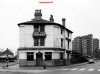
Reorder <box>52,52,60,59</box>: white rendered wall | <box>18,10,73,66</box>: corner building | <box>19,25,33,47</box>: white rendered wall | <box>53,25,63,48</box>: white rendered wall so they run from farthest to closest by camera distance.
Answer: <box>53,25,63,48</box>: white rendered wall < <box>52,52,60,59</box>: white rendered wall < <box>19,25,33,47</box>: white rendered wall < <box>18,10,73,66</box>: corner building

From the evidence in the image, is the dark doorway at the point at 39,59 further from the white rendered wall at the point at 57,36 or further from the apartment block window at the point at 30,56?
the white rendered wall at the point at 57,36

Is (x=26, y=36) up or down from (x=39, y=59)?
up

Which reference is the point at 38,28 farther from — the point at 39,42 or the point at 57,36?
the point at 57,36

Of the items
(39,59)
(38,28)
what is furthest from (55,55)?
(38,28)

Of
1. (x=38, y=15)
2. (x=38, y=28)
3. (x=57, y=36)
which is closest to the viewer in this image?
(x=38, y=28)

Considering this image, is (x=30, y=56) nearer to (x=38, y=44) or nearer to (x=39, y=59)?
(x=39, y=59)

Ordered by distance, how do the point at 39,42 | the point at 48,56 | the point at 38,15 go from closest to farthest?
1. the point at 39,42
2. the point at 48,56
3. the point at 38,15

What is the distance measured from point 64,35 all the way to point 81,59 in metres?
24.2

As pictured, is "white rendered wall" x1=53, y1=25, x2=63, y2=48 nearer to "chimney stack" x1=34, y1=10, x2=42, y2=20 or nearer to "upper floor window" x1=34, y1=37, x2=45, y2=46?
"upper floor window" x1=34, y1=37, x2=45, y2=46

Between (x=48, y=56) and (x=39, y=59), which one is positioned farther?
(x=48, y=56)

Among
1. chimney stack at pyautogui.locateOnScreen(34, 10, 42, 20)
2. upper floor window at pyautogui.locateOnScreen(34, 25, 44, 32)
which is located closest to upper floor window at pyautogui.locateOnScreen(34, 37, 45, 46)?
upper floor window at pyautogui.locateOnScreen(34, 25, 44, 32)

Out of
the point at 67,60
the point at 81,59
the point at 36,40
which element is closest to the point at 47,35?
the point at 36,40

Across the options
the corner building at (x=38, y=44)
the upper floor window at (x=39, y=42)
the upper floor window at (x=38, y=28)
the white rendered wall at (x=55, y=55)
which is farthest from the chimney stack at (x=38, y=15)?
the white rendered wall at (x=55, y=55)

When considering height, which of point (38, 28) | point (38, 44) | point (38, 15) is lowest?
point (38, 44)
